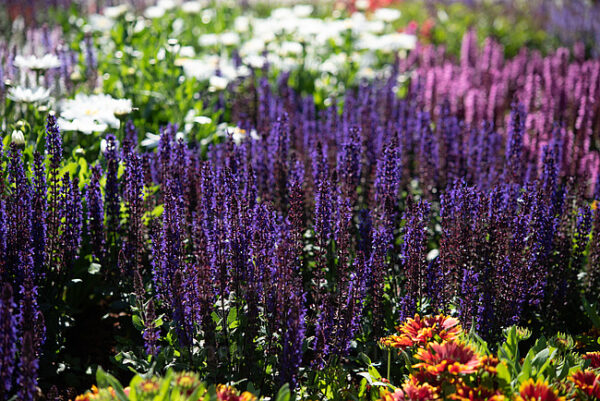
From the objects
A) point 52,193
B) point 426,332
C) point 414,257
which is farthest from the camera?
point 52,193

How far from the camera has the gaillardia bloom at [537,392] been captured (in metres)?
2.33

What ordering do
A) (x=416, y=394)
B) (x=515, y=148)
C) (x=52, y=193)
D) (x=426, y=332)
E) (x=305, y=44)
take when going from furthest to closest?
(x=305, y=44), (x=515, y=148), (x=52, y=193), (x=426, y=332), (x=416, y=394)

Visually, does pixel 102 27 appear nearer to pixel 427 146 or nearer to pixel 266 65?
pixel 266 65

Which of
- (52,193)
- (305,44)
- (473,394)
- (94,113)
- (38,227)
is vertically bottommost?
(473,394)

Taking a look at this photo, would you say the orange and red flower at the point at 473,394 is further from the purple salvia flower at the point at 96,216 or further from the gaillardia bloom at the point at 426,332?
the purple salvia flower at the point at 96,216

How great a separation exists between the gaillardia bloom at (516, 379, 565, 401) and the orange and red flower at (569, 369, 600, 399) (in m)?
0.19

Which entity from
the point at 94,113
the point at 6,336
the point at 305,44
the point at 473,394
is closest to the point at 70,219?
the point at 6,336

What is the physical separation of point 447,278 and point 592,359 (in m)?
0.80

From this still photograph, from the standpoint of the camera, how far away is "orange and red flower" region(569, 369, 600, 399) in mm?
2475

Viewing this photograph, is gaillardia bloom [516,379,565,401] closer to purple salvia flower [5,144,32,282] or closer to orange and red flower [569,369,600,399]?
orange and red flower [569,369,600,399]

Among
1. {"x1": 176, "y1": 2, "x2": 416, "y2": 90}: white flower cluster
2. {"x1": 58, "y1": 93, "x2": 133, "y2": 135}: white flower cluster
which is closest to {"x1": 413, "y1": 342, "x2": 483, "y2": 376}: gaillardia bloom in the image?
{"x1": 58, "y1": 93, "x2": 133, "y2": 135}: white flower cluster

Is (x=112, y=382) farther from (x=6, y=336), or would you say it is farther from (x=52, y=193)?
(x=52, y=193)

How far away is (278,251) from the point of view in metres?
2.77

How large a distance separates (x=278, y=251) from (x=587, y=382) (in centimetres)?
A: 140
